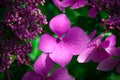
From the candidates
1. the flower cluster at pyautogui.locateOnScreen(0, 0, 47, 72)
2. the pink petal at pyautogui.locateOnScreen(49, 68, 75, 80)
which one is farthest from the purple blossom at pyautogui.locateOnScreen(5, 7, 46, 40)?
the pink petal at pyautogui.locateOnScreen(49, 68, 75, 80)

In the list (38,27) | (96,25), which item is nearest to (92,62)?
(96,25)

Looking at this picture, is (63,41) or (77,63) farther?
(77,63)

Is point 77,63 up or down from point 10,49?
down

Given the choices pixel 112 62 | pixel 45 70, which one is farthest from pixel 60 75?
pixel 112 62

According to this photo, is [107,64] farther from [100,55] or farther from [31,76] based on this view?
[31,76]

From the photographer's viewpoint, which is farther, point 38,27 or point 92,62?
point 92,62

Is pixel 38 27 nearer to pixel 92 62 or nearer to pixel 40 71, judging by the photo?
pixel 40 71
